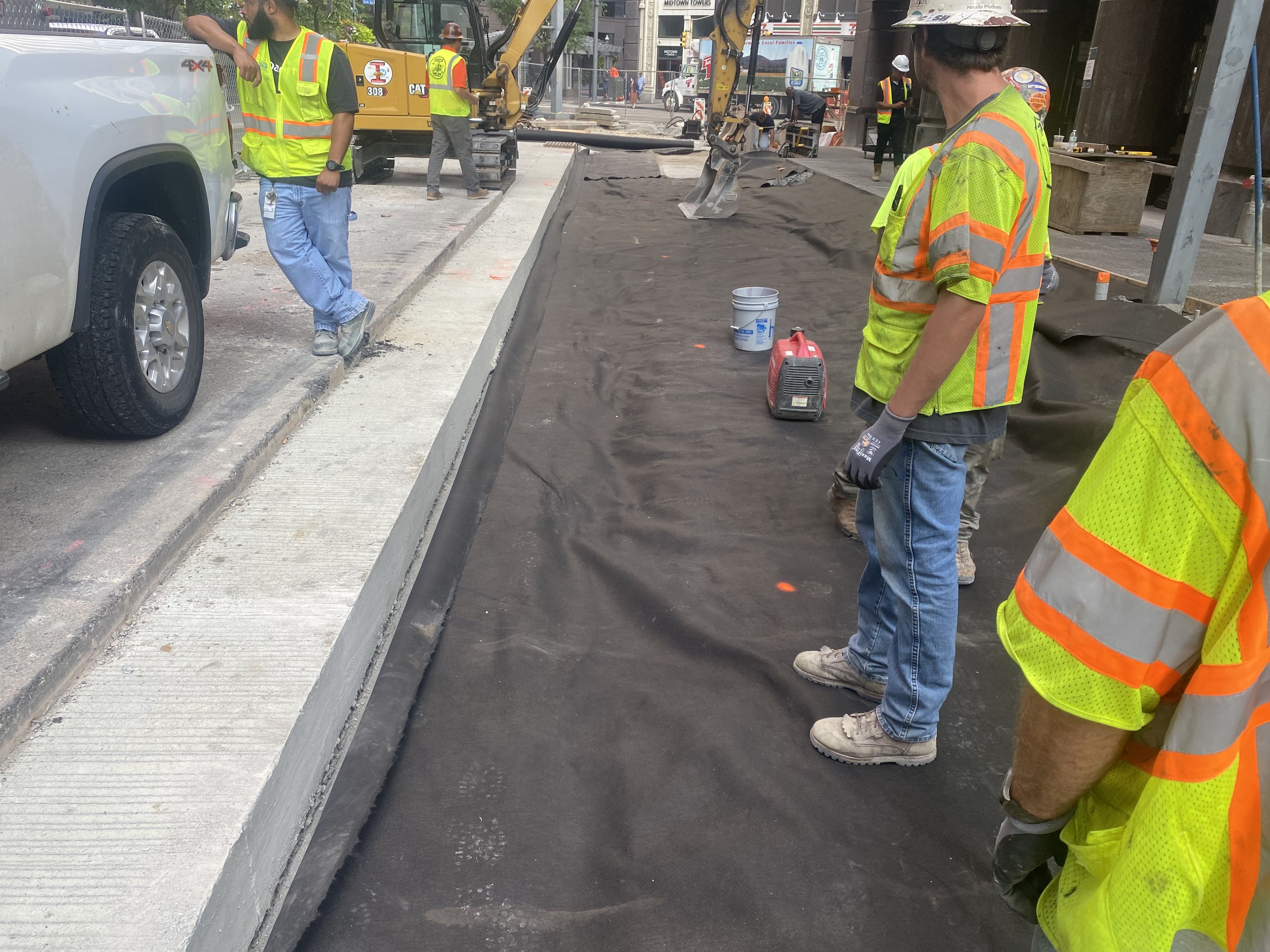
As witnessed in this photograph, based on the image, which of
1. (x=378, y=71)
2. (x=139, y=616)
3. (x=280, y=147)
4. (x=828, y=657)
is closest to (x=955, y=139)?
(x=828, y=657)

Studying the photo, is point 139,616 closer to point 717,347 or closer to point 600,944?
point 600,944

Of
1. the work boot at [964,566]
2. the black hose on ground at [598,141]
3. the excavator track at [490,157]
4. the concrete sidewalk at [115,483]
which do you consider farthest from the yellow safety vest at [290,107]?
the black hose on ground at [598,141]

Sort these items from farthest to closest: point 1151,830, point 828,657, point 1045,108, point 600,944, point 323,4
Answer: point 323,4 < point 1045,108 < point 828,657 < point 600,944 < point 1151,830

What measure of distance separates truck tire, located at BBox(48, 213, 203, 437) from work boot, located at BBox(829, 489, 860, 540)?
292 cm

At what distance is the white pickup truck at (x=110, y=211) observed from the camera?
2898mm

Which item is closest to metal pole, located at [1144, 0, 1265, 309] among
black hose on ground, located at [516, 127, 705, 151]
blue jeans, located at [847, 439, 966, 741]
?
blue jeans, located at [847, 439, 966, 741]

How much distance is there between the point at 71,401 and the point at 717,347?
459 cm

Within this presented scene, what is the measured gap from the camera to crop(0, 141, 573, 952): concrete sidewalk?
190 centimetres

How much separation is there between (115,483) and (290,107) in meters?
2.43

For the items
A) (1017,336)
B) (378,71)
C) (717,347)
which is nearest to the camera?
(1017,336)

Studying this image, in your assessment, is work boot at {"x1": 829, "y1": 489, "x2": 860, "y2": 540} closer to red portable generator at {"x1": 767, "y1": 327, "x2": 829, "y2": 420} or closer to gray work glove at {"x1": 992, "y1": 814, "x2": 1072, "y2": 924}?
red portable generator at {"x1": 767, "y1": 327, "x2": 829, "y2": 420}

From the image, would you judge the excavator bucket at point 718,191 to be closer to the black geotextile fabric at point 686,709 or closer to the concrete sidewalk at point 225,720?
the black geotextile fabric at point 686,709

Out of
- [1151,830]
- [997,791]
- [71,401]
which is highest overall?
[1151,830]

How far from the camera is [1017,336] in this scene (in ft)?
7.92
